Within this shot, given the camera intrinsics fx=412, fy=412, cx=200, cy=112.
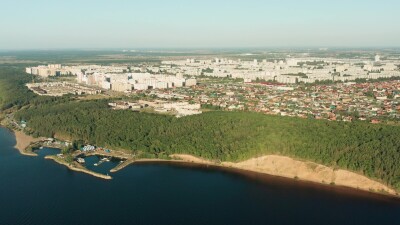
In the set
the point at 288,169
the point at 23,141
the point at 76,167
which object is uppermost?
the point at 23,141

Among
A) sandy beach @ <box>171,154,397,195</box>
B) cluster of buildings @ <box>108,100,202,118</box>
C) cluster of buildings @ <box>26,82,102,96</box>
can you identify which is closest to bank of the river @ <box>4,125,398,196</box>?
sandy beach @ <box>171,154,397,195</box>

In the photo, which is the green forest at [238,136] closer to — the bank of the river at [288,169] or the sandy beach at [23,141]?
the bank of the river at [288,169]

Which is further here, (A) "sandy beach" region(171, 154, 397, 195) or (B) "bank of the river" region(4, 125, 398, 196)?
(B) "bank of the river" region(4, 125, 398, 196)

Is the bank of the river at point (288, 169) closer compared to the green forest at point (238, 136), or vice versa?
the bank of the river at point (288, 169)

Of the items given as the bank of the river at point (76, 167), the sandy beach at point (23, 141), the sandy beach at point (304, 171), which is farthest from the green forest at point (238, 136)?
the bank of the river at point (76, 167)

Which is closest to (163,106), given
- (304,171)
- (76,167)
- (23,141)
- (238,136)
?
(23,141)

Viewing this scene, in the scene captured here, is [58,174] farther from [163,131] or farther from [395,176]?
[395,176]

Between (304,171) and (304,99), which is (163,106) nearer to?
(304,99)

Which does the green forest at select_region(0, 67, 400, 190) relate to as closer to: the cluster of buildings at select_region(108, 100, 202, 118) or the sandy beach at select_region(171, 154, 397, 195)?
the sandy beach at select_region(171, 154, 397, 195)
